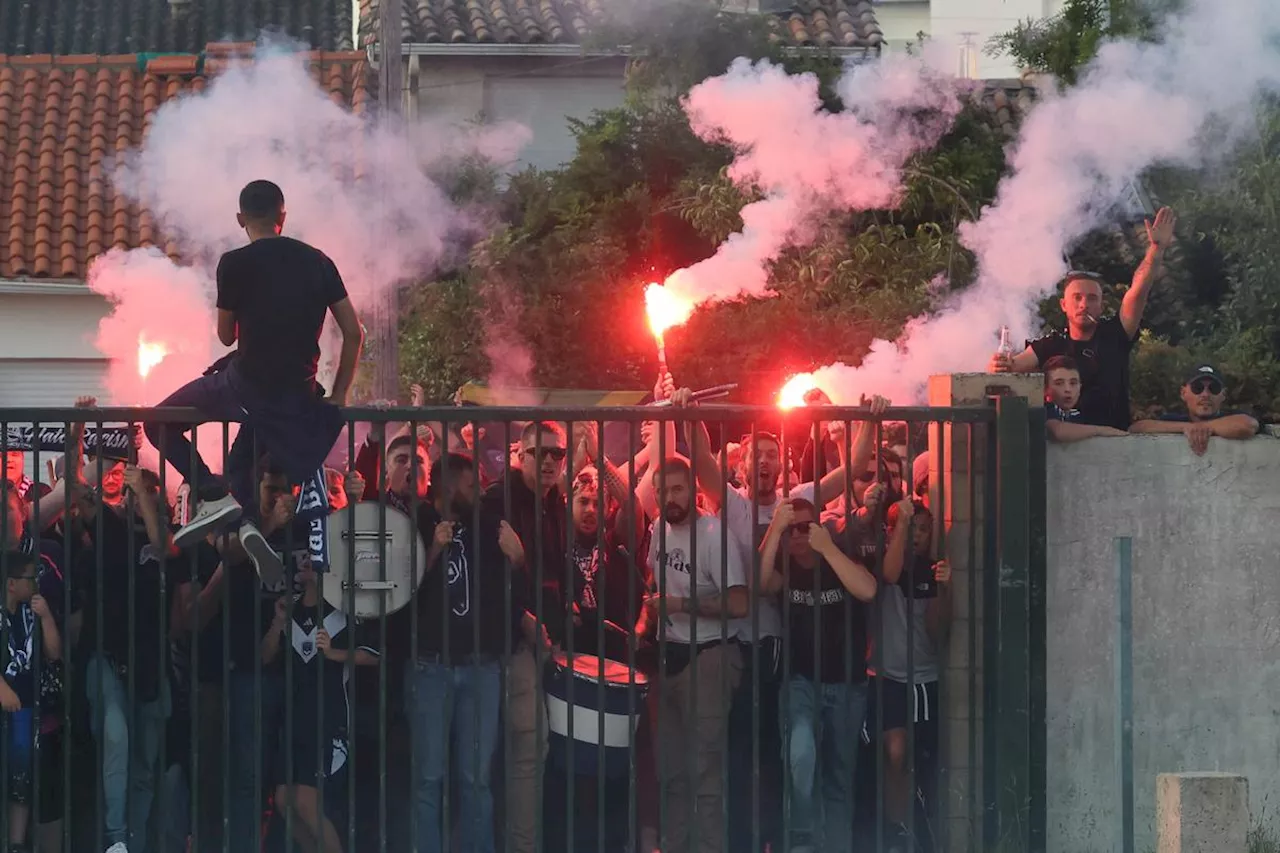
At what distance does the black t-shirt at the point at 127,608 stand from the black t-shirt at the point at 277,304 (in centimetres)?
79

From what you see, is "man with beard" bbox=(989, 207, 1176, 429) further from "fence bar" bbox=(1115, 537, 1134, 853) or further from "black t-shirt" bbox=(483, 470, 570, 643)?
"black t-shirt" bbox=(483, 470, 570, 643)

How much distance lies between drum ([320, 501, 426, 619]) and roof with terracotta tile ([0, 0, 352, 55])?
2044 cm

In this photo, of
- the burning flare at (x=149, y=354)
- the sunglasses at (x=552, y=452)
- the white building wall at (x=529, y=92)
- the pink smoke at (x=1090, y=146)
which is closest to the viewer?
the sunglasses at (x=552, y=452)

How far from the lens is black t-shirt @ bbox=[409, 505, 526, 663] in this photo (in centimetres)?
709

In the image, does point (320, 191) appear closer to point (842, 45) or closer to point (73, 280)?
point (73, 280)

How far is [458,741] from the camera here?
23.4 ft

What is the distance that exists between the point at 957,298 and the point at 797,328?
1.35 meters

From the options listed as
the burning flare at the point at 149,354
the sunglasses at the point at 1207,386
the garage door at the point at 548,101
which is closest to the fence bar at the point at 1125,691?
the sunglasses at the point at 1207,386

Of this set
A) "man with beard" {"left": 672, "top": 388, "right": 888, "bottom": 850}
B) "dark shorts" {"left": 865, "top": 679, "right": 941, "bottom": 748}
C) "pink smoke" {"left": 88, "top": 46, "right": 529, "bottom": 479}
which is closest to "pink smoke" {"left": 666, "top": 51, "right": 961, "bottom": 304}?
"pink smoke" {"left": 88, "top": 46, "right": 529, "bottom": 479}

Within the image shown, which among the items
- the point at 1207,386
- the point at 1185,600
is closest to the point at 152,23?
the point at 1207,386

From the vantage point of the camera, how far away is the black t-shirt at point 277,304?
6875 millimetres

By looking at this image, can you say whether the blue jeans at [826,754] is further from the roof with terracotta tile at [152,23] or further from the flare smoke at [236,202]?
the roof with terracotta tile at [152,23]

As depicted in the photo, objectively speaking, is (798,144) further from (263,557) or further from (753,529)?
(263,557)

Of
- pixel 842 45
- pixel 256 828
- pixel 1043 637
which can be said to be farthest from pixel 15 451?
pixel 842 45
